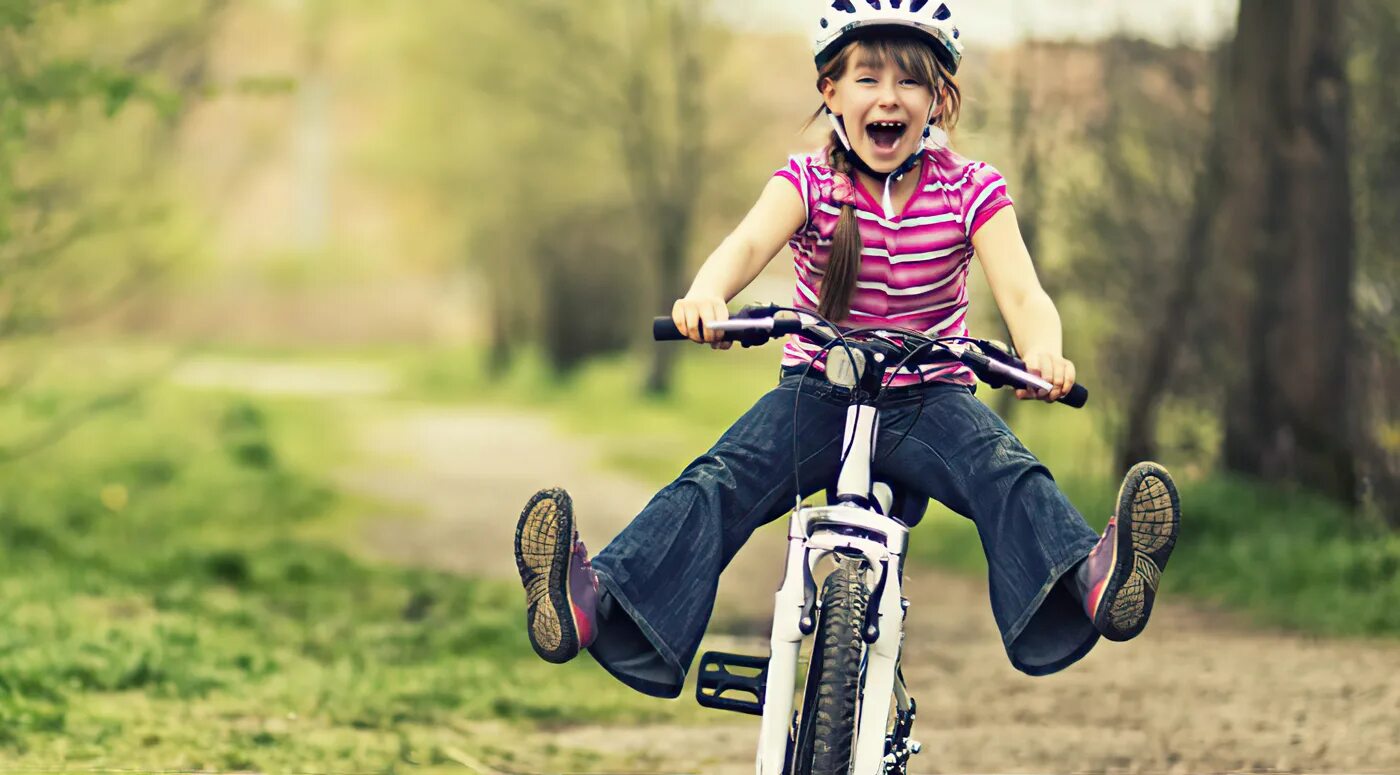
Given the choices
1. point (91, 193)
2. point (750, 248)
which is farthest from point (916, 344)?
point (91, 193)

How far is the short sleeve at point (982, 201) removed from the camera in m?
4.03

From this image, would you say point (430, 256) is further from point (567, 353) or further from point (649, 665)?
point (649, 665)

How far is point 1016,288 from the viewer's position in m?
4.00

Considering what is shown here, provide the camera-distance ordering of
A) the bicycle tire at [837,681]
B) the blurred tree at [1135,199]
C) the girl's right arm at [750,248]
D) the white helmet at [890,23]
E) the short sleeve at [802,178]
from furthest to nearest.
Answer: the blurred tree at [1135,199], the short sleeve at [802,178], the white helmet at [890,23], the girl's right arm at [750,248], the bicycle tire at [837,681]

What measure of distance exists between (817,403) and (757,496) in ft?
0.83

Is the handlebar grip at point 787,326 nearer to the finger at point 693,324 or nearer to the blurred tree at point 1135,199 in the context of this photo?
the finger at point 693,324

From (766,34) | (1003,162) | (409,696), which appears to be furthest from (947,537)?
(766,34)

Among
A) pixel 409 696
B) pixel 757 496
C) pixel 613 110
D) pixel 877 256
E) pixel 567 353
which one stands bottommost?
pixel 409 696

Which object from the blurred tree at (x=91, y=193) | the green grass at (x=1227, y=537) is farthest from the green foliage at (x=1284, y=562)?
the blurred tree at (x=91, y=193)

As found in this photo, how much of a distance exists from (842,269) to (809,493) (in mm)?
510

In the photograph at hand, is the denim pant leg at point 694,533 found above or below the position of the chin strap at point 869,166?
below

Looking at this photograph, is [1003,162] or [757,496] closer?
[757,496]

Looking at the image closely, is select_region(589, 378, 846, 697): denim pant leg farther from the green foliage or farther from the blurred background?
the green foliage

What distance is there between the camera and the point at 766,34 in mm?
25953
